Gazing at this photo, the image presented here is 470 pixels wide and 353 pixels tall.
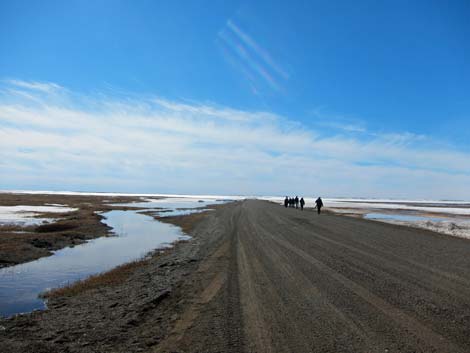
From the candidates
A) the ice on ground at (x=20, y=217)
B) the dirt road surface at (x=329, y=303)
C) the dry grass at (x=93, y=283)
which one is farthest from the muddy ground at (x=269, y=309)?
the ice on ground at (x=20, y=217)

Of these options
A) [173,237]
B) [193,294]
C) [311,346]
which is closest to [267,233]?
[173,237]

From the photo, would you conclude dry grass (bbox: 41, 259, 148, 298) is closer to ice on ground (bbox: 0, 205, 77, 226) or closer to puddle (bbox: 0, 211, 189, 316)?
puddle (bbox: 0, 211, 189, 316)

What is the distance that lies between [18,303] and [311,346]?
10162mm

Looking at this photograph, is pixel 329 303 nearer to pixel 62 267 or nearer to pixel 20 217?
pixel 62 267

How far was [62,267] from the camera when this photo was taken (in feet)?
59.2

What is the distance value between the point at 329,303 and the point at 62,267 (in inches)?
577

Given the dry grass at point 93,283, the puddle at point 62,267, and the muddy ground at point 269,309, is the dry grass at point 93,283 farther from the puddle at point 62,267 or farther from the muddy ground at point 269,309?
the puddle at point 62,267

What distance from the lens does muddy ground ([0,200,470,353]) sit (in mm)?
7121

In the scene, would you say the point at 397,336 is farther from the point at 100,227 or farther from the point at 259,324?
the point at 100,227

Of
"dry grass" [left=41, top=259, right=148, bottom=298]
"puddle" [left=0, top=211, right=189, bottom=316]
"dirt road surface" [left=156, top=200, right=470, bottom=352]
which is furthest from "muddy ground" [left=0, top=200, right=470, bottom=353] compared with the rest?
"puddle" [left=0, top=211, right=189, bottom=316]

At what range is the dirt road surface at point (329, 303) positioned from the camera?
23.0ft

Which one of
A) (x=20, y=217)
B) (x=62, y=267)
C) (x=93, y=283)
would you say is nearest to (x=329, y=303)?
(x=93, y=283)

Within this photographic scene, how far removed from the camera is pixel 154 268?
16250 millimetres

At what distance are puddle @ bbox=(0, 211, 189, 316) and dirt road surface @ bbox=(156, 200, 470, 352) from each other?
6008 millimetres
